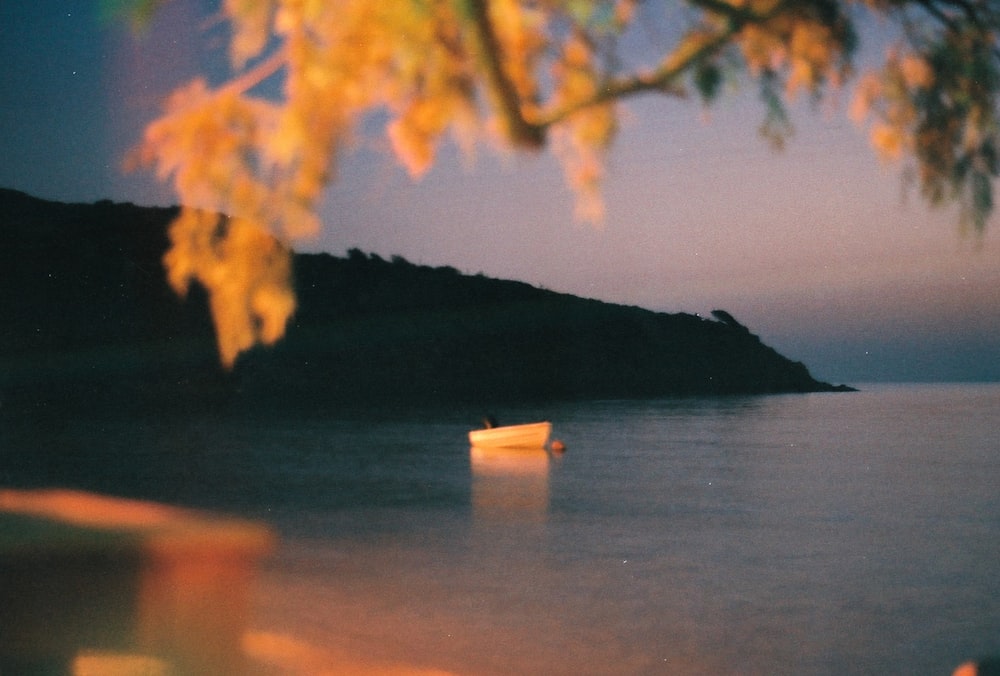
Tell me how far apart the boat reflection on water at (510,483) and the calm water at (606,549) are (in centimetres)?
14

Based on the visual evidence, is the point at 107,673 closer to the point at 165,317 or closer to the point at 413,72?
the point at 413,72

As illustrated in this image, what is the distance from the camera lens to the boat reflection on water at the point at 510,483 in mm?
21453

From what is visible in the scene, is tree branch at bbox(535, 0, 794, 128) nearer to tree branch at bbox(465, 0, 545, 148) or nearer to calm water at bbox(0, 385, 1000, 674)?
tree branch at bbox(465, 0, 545, 148)

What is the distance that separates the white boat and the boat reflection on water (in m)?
0.49

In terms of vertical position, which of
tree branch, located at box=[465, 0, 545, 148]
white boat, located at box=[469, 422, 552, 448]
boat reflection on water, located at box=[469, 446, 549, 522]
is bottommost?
boat reflection on water, located at box=[469, 446, 549, 522]

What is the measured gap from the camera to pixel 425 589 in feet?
39.6

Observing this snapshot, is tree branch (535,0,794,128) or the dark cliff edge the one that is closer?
tree branch (535,0,794,128)

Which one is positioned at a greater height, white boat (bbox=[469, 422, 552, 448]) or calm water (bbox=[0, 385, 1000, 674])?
white boat (bbox=[469, 422, 552, 448])

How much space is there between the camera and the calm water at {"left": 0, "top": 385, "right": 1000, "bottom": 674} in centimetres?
976

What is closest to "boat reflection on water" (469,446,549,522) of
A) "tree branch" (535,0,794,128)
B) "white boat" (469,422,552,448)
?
"white boat" (469,422,552,448)

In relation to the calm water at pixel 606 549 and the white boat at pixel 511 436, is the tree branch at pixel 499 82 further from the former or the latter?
the white boat at pixel 511 436

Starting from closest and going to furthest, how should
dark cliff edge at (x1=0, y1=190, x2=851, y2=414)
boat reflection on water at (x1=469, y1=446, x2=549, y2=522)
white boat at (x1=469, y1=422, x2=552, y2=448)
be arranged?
1. boat reflection on water at (x1=469, y1=446, x2=549, y2=522)
2. white boat at (x1=469, y1=422, x2=552, y2=448)
3. dark cliff edge at (x1=0, y1=190, x2=851, y2=414)

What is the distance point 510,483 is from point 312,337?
8941 centimetres

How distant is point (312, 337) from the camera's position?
115m
